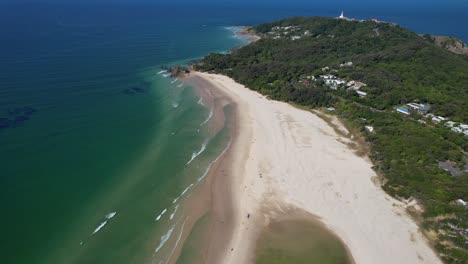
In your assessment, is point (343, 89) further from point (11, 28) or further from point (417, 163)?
point (11, 28)

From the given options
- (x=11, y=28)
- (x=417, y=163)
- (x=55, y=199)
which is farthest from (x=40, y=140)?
(x=11, y=28)

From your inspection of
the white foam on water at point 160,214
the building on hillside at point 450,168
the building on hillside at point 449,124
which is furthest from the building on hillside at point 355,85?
the white foam on water at point 160,214

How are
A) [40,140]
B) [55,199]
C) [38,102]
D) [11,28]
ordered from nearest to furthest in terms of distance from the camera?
1. [55,199]
2. [40,140]
3. [38,102]
4. [11,28]

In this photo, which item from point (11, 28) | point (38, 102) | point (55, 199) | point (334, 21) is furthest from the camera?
point (334, 21)

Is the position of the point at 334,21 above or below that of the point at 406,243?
above

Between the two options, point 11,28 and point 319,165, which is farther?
point 11,28

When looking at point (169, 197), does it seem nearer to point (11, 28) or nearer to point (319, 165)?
point (319, 165)

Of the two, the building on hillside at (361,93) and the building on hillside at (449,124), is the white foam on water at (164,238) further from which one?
the building on hillside at (361,93)

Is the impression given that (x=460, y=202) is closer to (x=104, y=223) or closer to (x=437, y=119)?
(x=437, y=119)
